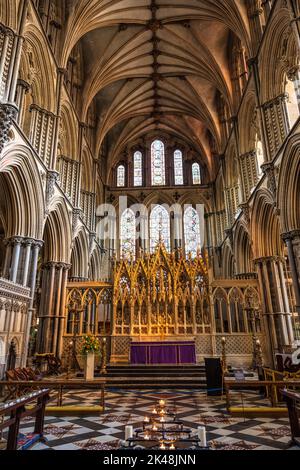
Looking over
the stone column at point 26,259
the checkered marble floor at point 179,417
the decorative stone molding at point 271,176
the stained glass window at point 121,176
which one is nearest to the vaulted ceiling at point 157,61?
the stained glass window at point 121,176

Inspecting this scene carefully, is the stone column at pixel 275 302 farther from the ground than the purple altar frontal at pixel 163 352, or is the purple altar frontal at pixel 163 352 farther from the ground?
the stone column at pixel 275 302

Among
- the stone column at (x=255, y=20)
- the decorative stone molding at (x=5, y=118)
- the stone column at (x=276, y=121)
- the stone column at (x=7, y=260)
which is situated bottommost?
the stone column at (x=7, y=260)

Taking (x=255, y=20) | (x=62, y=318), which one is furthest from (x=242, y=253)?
(x=255, y=20)

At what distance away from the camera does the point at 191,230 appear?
1011 inches

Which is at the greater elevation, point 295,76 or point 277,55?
point 277,55

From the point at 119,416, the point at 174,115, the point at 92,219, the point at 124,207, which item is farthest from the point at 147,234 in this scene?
the point at 119,416

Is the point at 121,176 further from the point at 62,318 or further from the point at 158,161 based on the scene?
the point at 62,318

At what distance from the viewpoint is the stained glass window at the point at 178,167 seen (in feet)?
88.8

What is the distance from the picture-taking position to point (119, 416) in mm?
6227

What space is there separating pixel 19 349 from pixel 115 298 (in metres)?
4.66

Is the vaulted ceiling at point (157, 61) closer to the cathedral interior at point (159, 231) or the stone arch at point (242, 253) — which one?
the cathedral interior at point (159, 231)

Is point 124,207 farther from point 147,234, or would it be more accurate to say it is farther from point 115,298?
point 115,298

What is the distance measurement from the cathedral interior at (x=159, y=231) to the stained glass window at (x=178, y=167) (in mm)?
4564

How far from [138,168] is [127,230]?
18.1ft
